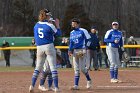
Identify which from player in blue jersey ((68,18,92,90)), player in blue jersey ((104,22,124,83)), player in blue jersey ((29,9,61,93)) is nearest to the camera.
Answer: player in blue jersey ((29,9,61,93))

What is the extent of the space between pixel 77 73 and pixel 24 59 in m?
15.0

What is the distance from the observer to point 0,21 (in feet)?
161

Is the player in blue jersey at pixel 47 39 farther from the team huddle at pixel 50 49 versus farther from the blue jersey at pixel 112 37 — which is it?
the blue jersey at pixel 112 37

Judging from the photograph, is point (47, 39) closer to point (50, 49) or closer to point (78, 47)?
point (50, 49)

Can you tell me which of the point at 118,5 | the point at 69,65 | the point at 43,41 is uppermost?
the point at 118,5

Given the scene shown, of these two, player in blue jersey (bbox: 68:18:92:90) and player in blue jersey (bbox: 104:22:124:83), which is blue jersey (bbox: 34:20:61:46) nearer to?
player in blue jersey (bbox: 68:18:92:90)

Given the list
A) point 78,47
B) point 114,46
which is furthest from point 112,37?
point 78,47

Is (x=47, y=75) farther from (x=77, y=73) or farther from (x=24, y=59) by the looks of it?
(x=24, y=59)

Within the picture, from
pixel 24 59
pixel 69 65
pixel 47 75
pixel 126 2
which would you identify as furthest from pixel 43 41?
pixel 126 2

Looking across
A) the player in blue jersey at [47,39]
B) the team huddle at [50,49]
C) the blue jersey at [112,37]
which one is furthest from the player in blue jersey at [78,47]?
the blue jersey at [112,37]

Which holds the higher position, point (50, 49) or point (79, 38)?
point (79, 38)

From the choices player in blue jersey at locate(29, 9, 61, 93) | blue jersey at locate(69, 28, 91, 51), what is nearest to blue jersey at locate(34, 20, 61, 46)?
player in blue jersey at locate(29, 9, 61, 93)

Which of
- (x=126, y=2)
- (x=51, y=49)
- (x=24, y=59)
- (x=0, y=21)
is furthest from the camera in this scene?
(x=0, y=21)

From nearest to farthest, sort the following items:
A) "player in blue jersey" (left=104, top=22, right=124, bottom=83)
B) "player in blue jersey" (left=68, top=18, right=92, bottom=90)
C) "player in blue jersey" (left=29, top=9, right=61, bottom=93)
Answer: "player in blue jersey" (left=29, top=9, right=61, bottom=93)
"player in blue jersey" (left=68, top=18, right=92, bottom=90)
"player in blue jersey" (left=104, top=22, right=124, bottom=83)
